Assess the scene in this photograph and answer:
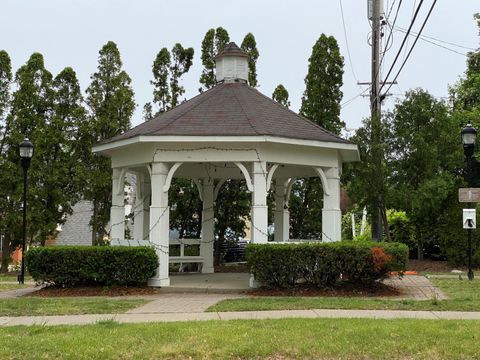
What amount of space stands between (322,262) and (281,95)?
39.8ft

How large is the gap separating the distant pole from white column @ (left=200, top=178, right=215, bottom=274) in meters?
5.31

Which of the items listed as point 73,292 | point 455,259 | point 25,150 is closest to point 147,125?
point 25,150

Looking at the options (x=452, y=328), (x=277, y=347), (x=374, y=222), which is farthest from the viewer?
(x=374, y=222)

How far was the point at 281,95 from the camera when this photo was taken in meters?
23.9

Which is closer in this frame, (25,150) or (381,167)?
(25,150)

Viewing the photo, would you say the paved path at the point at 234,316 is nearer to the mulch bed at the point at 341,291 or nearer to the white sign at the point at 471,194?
the mulch bed at the point at 341,291

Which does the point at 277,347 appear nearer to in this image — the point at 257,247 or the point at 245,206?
the point at 257,247

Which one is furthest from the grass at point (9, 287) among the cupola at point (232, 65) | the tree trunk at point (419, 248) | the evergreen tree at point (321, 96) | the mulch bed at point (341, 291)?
the tree trunk at point (419, 248)

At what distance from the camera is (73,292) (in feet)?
44.1

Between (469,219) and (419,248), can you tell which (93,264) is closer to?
(469,219)

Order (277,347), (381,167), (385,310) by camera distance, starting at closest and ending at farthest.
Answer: (277,347), (385,310), (381,167)

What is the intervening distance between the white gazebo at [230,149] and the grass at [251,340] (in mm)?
5780

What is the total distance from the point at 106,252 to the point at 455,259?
12.0m

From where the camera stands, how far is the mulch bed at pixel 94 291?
13.3 m
